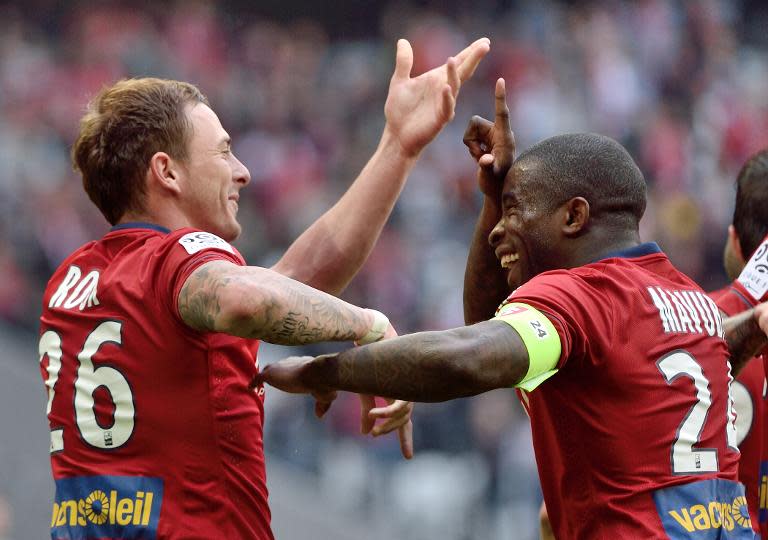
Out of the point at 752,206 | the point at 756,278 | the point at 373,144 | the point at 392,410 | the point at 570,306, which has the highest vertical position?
the point at 373,144

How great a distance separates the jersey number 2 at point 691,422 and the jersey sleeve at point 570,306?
261 millimetres

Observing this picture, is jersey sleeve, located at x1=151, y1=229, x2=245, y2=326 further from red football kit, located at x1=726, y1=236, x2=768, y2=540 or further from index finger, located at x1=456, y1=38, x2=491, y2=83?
red football kit, located at x1=726, y1=236, x2=768, y2=540

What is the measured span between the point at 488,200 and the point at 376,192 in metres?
0.50

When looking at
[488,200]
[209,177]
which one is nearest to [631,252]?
[488,200]

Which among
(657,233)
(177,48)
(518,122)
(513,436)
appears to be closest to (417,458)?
(513,436)

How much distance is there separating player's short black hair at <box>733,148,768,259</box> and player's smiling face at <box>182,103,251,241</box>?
6.96 ft

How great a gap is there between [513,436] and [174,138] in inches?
288

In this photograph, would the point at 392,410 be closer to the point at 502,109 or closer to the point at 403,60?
the point at 502,109

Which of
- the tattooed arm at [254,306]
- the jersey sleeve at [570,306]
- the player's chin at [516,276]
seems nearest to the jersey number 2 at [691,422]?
the jersey sleeve at [570,306]

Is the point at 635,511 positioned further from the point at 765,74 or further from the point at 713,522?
the point at 765,74

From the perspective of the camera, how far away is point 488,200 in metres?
4.50

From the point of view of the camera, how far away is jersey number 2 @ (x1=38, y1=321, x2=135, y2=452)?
3664 mm

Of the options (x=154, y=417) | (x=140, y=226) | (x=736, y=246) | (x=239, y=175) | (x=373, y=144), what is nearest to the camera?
(x=154, y=417)

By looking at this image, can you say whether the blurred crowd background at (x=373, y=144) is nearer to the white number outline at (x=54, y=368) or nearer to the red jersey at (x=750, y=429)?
the white number outline at (x=54, y=368)
